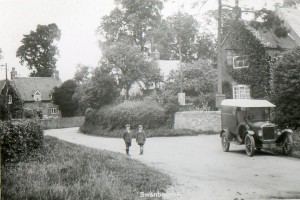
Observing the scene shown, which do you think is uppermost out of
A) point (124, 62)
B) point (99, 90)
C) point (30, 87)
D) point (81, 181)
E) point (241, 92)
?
point (124, 62)

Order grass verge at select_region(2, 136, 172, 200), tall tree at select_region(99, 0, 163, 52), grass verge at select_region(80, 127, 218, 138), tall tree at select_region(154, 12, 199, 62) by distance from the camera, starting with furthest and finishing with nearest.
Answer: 1. tall tree at select_region(154, 12, 199, 62)
2. tall tree at select_region(99, 0, 163, 52)
3. grass verge at select_region(80, 127, 218, 138)
4. grass verge at select_region(2, 136, 172, 200)

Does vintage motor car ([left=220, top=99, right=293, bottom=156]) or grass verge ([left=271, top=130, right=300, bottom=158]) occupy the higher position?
vintage motor car ([left=220, top=99, right=293, bottom=156])

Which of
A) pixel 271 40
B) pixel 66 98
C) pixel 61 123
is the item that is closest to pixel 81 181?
pixel 271 40

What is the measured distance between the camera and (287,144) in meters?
13.1

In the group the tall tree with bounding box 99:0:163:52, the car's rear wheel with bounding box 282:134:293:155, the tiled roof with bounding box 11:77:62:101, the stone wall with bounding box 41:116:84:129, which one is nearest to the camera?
the car's rear wheel with bounding box 282:134:293:155

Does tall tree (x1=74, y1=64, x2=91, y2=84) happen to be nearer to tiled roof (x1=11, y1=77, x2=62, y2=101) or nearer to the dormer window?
tiled roof (x1=11, y1=77, x2=62, y2=101)

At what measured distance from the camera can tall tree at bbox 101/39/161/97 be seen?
91.8 feet

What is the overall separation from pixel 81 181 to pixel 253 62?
808 inches

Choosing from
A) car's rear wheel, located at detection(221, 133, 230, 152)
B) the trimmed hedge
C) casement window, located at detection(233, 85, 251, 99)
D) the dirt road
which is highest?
casement window, located at detection(233, 85, 251, 99)

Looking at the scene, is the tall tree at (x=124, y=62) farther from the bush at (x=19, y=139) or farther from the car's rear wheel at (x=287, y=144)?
the car's rear wheel at (x=287, y=144)

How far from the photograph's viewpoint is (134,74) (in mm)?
28875

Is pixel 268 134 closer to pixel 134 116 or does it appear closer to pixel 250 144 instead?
pixel 250 144

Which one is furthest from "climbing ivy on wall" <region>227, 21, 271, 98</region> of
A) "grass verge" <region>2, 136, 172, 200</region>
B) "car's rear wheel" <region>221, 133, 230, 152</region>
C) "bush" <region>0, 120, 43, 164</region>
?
"grass verge" <region>2, 136, 172, 200</region>

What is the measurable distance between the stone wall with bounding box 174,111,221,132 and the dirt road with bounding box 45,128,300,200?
6796mm
